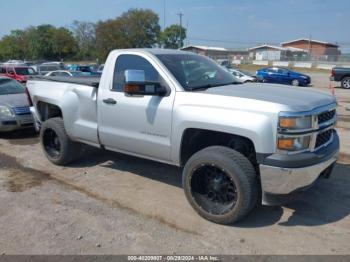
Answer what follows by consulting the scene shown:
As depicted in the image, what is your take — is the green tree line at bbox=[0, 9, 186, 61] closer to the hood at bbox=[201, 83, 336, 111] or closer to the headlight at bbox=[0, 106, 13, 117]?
the headlight at bbox=[0, 106, 13, 117]

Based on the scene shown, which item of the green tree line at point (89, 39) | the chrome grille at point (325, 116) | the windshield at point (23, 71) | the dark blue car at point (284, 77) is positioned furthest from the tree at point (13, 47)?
the chrome grille at point (325, 116)

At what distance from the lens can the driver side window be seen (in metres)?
4.62

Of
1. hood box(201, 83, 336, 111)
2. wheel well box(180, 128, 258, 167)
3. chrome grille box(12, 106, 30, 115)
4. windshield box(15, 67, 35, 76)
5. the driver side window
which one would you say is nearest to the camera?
hood box(201, 83, 336, 111)

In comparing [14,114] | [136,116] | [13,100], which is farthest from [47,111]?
[13,100]

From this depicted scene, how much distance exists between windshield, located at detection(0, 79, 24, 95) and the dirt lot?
3.83 metres

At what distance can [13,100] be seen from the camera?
28.1ft

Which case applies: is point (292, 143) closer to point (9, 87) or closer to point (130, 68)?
point (130, 68)

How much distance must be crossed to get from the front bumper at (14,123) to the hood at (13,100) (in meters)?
0.34

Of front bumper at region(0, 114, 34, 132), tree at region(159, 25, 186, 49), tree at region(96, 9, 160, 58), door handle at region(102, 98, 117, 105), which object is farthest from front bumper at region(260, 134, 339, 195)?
tree at region(159, 25, 186, 49)

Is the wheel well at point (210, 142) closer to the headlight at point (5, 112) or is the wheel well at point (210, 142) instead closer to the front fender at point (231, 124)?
the front fender at point (231, 124)

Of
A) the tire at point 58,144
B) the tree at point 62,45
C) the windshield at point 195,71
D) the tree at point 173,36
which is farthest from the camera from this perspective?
the tree at point 173,36

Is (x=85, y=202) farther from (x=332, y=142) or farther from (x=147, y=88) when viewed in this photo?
(x=332, y=142)

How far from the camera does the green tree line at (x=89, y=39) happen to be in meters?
80.9

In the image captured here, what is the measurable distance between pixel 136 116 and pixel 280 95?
1.74m
